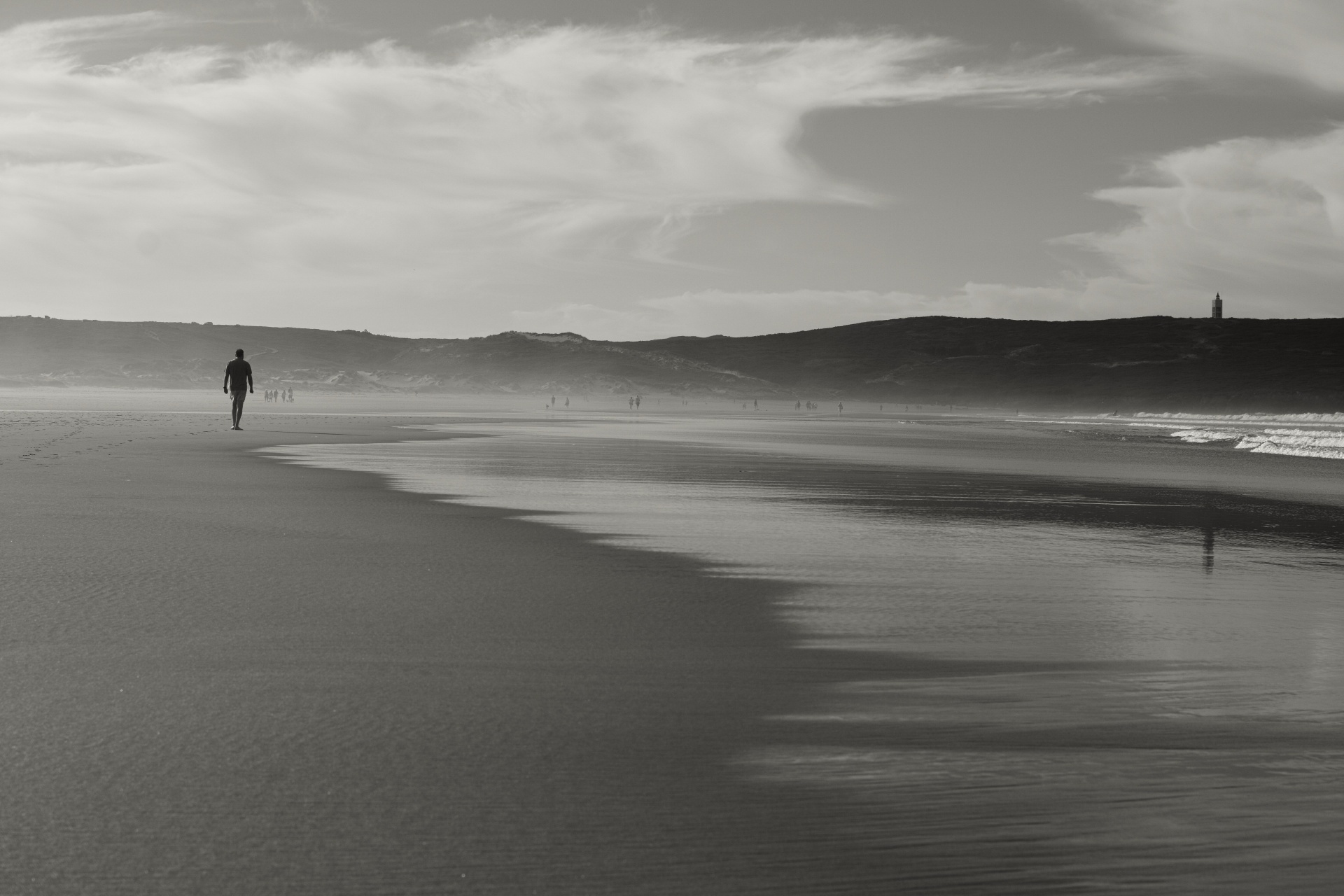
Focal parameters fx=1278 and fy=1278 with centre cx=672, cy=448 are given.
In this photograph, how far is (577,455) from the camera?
950 inches

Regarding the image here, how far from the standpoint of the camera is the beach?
11.5ft

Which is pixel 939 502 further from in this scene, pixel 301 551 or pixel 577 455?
pixel 577 455

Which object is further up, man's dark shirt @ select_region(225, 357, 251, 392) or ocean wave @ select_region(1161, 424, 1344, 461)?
man's dark shirt @ select_region(225, 357, 251, 392)

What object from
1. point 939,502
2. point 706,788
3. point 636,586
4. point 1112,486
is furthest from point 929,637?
point 1112,486

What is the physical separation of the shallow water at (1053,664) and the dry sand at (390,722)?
1.19 ft

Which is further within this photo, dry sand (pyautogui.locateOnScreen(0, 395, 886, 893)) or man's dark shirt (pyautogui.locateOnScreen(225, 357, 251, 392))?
man's dark shirt (pyautogui.locateOnScreen(225, 357, 251, 392))

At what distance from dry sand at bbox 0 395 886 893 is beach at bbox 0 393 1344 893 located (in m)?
0.02

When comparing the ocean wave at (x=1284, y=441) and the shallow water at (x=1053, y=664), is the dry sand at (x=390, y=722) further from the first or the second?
the ocean wave at (x=1284, y=441)

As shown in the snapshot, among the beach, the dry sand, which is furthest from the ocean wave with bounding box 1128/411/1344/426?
the dry sand

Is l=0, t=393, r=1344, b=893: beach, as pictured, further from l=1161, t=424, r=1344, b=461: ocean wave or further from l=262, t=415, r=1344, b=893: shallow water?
l=1161, t=424, r=1344, b=461: ocean wave

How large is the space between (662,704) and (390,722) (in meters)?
1.09

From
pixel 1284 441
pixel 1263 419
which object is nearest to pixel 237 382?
pixel 1284 441

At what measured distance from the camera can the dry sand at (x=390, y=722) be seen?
3422 mm

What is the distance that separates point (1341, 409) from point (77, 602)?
150m
